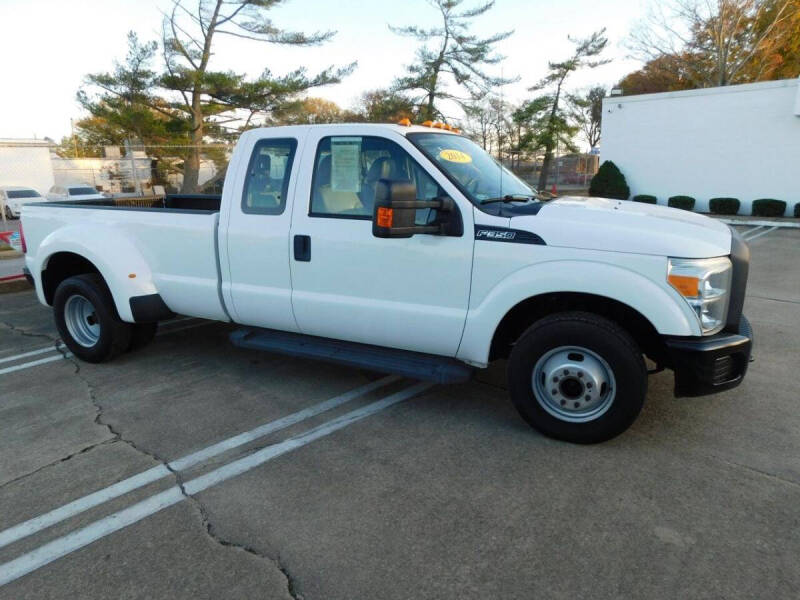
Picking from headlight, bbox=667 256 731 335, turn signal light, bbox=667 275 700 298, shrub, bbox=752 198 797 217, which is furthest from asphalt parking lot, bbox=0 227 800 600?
shrub, bbox=752 198 797 217

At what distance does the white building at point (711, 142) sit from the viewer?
58.1ft

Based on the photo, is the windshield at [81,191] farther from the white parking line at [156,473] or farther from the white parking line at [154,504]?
the white parking line at [154,504]

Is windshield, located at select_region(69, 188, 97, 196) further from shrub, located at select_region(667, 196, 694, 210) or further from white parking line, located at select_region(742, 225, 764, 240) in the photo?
white parking line, located at select_region(742, 225, 764, 240)

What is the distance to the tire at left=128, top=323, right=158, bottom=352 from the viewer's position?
5266mm

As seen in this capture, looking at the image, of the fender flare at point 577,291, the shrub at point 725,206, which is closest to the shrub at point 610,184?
the shrub at point 725,206

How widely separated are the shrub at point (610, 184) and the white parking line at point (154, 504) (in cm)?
1875

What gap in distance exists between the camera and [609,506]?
2906 millimetres

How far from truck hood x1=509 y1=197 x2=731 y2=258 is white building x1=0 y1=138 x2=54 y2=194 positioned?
32094 mm

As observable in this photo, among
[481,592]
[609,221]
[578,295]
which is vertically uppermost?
[609,221]

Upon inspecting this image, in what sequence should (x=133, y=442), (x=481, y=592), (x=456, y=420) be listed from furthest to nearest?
(x=456, y=420) < (x=133, y=442) < (x=481, y=592)

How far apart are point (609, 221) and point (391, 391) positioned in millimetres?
2072

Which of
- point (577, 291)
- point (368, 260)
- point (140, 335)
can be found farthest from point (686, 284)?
point (140, 335)

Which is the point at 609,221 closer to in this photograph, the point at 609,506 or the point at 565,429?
the point at 565,429

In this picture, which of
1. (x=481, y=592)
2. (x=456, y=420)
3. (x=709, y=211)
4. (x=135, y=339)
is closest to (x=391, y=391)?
(x=456, y=420)
